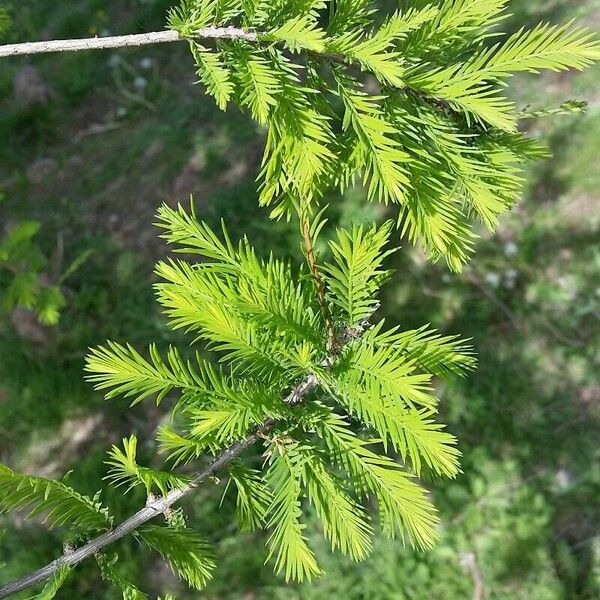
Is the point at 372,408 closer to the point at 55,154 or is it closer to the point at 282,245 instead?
the point at 282,245

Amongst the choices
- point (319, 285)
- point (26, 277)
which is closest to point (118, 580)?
point (319, 285)

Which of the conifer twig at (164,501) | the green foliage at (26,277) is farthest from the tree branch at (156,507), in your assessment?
the green foliage at (26,277)

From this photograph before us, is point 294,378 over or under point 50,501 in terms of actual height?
over

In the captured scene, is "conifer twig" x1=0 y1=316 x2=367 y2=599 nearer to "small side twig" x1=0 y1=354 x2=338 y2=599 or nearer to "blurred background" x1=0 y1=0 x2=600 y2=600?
"small side twig" x1=0 y1=354 x2=338 y2=599

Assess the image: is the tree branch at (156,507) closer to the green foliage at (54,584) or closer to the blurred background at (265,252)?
the green foliage at (54,584)

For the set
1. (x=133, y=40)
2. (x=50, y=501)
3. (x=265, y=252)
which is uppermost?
(x=133, y=40)

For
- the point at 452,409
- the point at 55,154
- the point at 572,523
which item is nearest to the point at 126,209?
the point at 55,154

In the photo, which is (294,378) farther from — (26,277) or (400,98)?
(26,277)
